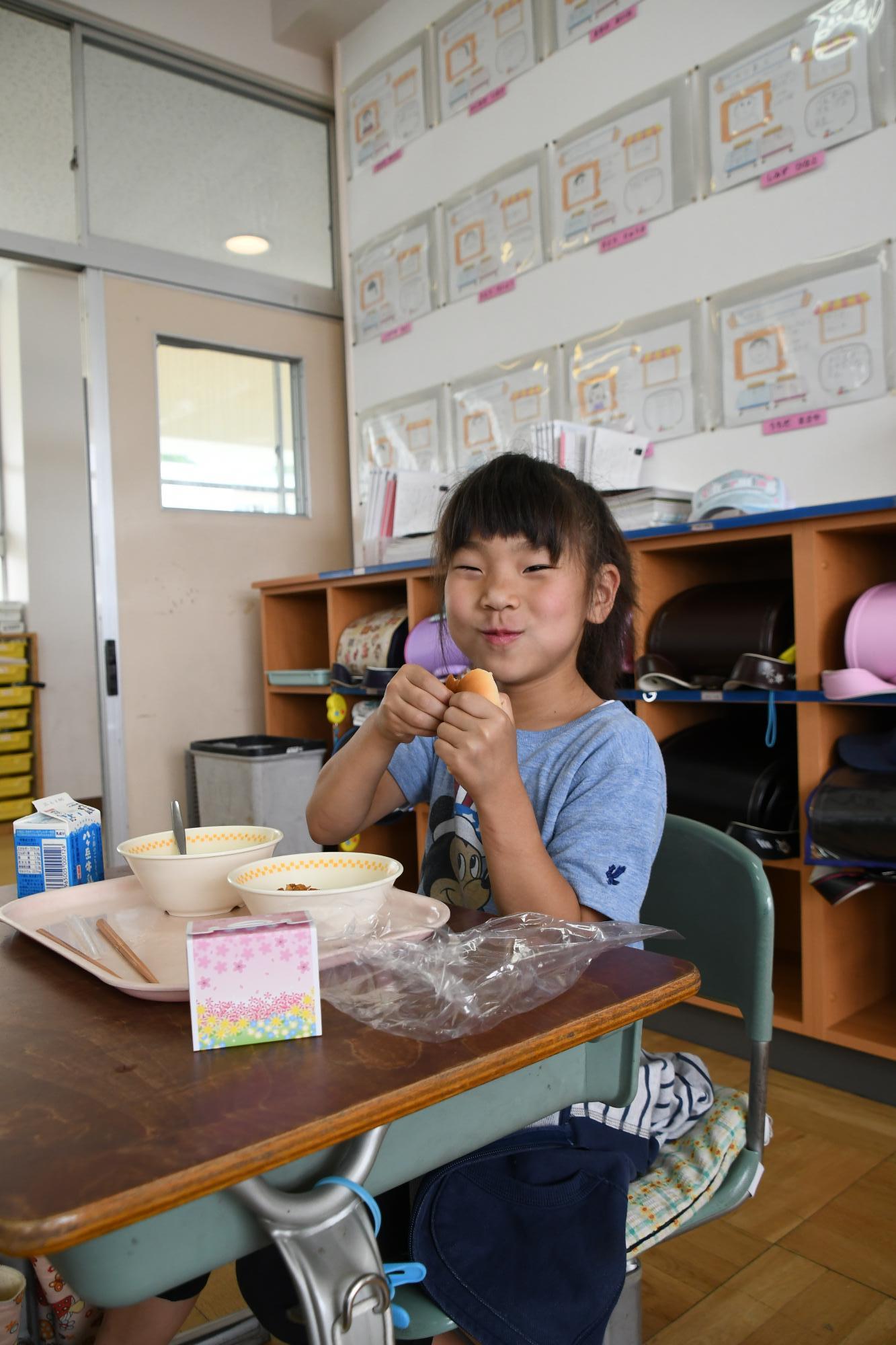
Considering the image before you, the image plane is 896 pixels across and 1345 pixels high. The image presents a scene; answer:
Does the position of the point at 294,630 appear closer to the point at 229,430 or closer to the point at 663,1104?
the point at 229,430

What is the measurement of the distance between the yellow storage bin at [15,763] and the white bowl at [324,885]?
522cm

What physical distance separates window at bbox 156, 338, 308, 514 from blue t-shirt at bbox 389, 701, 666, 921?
262cm

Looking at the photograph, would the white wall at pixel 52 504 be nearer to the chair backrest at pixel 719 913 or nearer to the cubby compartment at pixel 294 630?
the cubby compartment at pixel 294 630

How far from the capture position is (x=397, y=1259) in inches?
33.4

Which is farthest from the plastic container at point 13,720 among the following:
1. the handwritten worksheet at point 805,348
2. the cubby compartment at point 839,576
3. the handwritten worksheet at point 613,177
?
the cubby compartment at point 839,576

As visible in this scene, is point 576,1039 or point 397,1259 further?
point 397,1259

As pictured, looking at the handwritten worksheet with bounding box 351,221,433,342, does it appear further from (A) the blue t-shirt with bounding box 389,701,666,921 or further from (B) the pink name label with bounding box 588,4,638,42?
(A) the blue t-shirt with bounding box 389,701,666,921

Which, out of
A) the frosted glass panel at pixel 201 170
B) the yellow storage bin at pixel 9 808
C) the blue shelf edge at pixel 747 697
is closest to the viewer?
the blue shelf edge at pixel 747 697

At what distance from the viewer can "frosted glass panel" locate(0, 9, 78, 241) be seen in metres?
3.19

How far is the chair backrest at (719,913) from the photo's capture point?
36.9 inches

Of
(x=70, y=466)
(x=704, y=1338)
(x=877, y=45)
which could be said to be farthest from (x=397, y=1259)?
(x=70, y=466)

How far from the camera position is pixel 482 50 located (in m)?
3.13

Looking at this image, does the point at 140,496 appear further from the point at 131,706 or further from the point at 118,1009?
the point at 118,1009

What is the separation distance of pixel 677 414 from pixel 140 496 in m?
1.87
